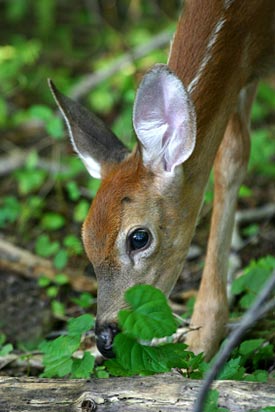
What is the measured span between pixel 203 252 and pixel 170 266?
2.05 metres

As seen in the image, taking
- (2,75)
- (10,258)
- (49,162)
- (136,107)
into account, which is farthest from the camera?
(2,75)

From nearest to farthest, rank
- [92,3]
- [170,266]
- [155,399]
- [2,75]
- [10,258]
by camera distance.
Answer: [155,399] → [170,266] → [10,258] → [2,75] → [92,3]

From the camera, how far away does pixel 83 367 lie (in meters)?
4.55

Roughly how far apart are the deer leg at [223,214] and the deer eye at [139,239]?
2.67 ft

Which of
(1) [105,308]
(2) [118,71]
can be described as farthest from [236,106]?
(2) [118,71]

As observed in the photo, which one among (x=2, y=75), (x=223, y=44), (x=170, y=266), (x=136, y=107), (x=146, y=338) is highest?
(x=2, y=75)

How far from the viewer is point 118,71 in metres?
9.49

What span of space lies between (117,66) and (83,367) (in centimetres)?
536

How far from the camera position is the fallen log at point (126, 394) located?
12.4ft

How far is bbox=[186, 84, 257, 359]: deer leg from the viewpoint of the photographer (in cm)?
551

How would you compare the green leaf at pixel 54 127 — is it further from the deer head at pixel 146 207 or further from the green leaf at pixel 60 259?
the deer head at pixel 146 207

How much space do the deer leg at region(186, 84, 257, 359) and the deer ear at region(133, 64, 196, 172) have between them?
916mm

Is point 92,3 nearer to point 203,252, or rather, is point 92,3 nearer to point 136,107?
point 203,252

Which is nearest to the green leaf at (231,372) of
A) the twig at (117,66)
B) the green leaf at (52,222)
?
the green leaf at (52,222)
